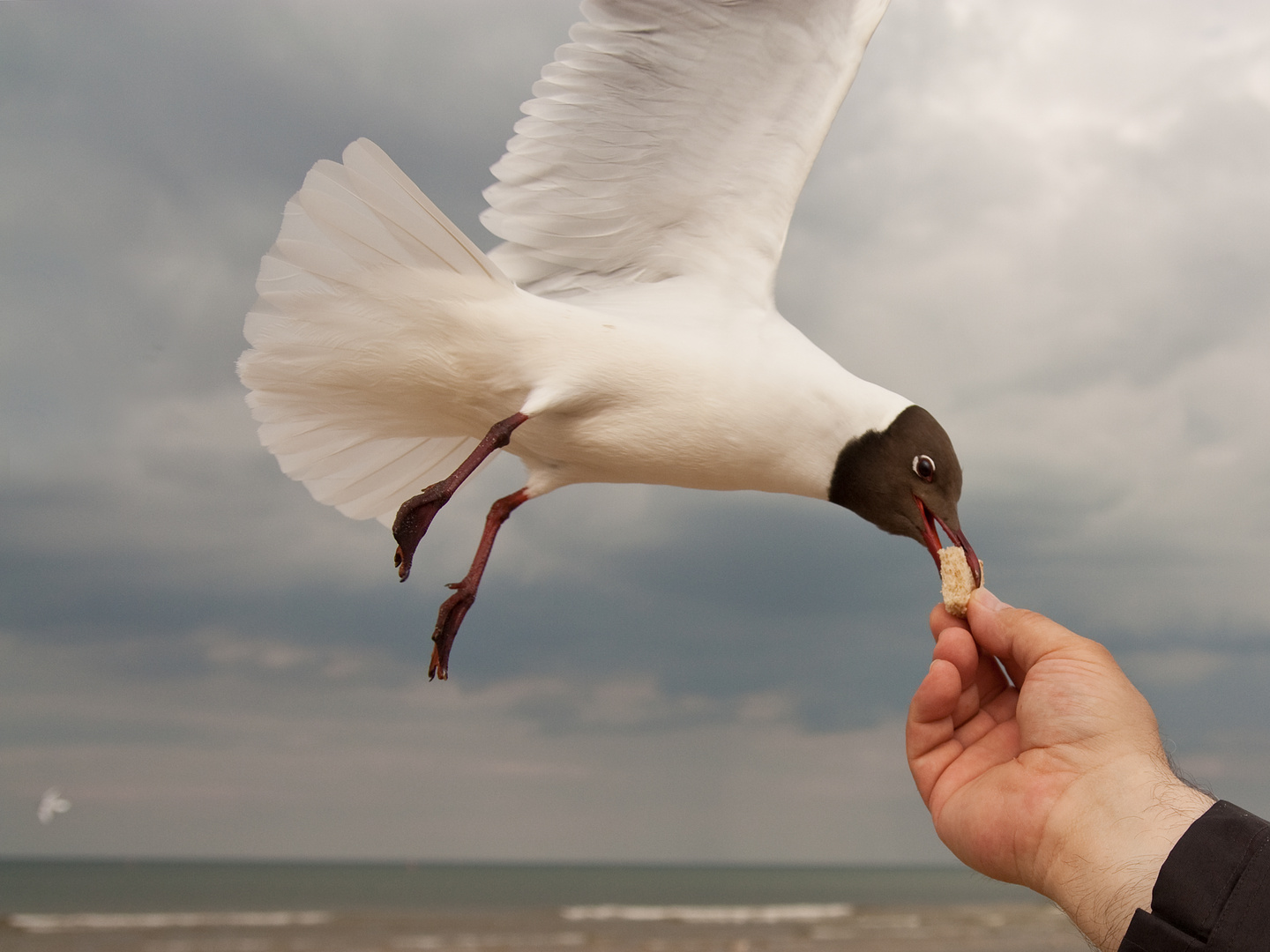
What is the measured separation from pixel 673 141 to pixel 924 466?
1.15 metres

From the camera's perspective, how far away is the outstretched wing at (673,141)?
2.76 m

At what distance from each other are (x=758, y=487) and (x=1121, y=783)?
1.17 metres

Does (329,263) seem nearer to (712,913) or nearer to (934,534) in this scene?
A: (934,534)

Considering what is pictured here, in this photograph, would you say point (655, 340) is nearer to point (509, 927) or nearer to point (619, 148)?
point (619, 148)

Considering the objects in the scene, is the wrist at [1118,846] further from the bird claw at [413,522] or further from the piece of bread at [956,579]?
the bird claw at [413,522]

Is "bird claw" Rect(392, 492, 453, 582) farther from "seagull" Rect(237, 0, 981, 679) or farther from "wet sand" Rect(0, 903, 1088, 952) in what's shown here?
"wet sand" Rect(0, 903, 1088, 952)

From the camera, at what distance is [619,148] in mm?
2875

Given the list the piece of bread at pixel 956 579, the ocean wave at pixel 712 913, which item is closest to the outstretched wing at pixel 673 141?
the piece of bread at pixel 956 579

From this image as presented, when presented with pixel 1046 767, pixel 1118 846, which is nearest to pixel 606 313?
pixel 1046 767

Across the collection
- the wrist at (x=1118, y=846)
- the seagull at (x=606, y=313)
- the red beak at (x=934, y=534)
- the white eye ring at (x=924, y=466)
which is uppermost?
the seagull at (x=606, y=313)

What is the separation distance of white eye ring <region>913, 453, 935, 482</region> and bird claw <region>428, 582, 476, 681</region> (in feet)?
3.72

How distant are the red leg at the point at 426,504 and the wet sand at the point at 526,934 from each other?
12.2 m

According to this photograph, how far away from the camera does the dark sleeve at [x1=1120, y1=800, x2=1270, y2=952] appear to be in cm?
127

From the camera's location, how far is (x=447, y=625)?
88.9 inches
